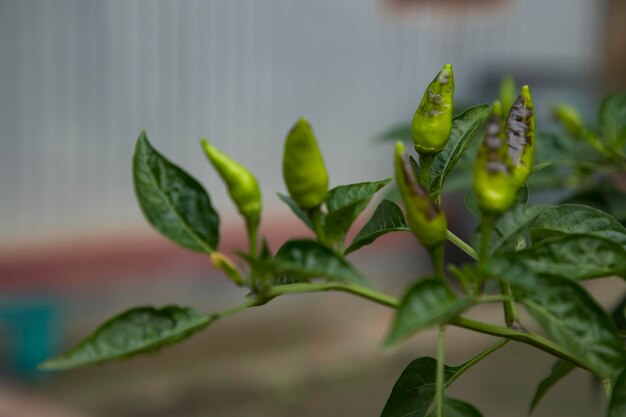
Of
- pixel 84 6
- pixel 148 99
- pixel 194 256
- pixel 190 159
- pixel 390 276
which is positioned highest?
pixel 84 6

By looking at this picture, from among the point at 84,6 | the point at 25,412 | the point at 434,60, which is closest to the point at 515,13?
the point at 434,60

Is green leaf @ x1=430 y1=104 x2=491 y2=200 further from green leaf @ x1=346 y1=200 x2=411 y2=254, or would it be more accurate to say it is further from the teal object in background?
the teal object in background

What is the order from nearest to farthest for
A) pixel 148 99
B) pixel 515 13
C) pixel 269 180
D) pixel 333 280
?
pixel 333 280 < pixel 148 99 < pixel 269 180 < pixel 515 13

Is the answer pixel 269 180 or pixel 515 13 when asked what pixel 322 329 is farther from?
pixel 515 13

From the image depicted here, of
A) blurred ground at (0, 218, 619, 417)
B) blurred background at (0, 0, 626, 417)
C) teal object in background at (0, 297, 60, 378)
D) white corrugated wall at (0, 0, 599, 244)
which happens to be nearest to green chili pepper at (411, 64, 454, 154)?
blurred ground at (0, 218, 619, 417)

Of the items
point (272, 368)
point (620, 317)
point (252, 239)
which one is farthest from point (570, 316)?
point (272, 368)

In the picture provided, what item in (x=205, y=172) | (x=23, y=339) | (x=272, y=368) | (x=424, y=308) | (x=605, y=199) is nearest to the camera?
(x=424, y=308)

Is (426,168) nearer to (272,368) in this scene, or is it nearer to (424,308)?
(424,308)
